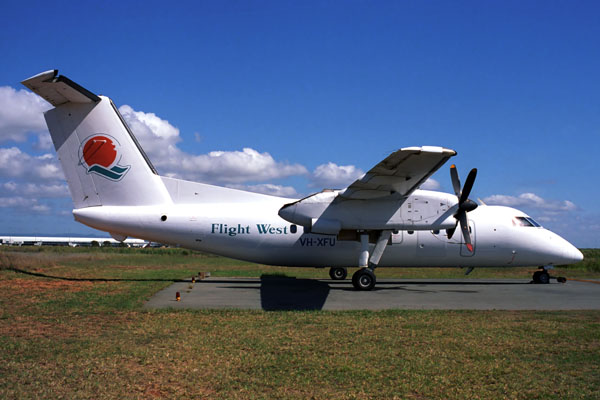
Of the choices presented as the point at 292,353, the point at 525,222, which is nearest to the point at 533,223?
the point at 525,222

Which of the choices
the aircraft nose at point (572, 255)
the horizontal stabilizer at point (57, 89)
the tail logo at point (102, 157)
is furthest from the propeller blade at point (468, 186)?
the horizontal stabilizer at point (57, 89)

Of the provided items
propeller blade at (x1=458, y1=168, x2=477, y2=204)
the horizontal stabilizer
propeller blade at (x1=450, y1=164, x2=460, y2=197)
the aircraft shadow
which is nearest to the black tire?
the aircraft shadow

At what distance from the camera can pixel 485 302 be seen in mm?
14586

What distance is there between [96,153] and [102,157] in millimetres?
268

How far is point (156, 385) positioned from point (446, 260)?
1702 cm

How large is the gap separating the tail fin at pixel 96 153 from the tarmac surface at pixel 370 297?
4.35m

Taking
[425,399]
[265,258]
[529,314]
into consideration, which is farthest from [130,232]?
[425,399]

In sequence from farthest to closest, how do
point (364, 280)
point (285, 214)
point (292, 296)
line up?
point (364, 280), point (285, 214), point (292, 296)

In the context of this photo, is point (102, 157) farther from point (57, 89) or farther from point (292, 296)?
point (292, 296)

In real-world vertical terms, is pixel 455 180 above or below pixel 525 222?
above

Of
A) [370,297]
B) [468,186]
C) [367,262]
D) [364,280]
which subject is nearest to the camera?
[370,297]

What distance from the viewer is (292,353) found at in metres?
7.56

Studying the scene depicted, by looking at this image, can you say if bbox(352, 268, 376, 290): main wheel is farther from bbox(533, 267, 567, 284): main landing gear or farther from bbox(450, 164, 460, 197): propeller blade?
bbox(533, 267, 567, 284): main landing gear

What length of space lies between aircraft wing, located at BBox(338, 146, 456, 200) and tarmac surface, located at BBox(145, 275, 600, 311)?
11.8 ft
